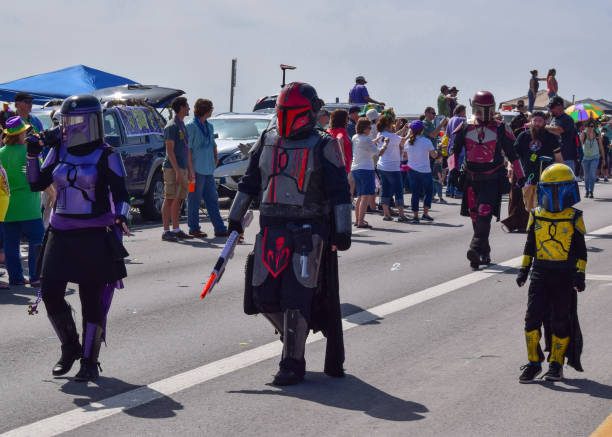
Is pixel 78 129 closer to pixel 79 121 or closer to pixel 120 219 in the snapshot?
pixel 79 121

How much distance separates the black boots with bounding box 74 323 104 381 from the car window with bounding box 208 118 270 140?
13843 mm

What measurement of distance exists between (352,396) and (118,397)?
1.40m

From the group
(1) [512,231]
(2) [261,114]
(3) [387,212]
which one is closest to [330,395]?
(1) [512,231]

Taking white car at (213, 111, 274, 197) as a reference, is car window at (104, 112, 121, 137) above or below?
above

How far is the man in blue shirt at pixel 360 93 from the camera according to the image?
84.2 ft

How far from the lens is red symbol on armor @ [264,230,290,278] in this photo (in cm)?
664

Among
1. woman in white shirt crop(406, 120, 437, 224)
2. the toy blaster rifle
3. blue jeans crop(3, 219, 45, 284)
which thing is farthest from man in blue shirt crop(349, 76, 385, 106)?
the toy blaster rifle

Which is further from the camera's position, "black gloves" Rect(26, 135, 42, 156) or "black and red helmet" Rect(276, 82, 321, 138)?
"black gloves" Rect(26, 135, 42, 156)

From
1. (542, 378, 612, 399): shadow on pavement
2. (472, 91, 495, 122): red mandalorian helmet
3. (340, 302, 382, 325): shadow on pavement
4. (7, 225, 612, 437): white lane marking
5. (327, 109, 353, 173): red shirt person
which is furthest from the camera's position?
(327, 109, 353, 173): red shirt person

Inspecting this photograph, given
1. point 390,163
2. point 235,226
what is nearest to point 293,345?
point 235,226

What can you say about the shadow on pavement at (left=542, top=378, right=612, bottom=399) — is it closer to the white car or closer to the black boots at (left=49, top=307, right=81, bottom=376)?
the black boots at (left=49, top=307, right=81, bottom=376)

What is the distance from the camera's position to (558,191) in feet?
22.1

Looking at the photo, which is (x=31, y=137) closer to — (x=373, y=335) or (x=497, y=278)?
(x=373, y=335)

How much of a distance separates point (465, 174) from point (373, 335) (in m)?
4.21
